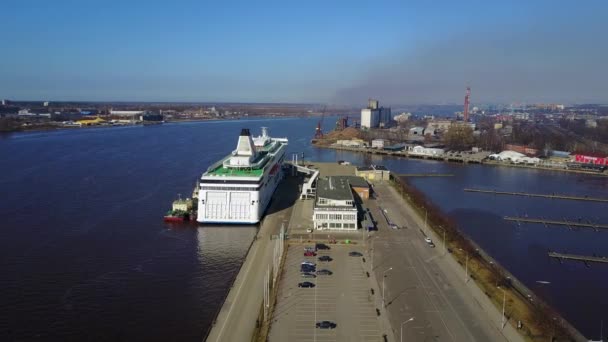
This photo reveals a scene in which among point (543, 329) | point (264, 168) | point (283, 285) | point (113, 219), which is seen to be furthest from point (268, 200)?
point (543, 329)

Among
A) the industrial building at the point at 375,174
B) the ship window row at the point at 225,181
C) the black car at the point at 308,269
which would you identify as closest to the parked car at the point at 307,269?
the black car at the point at 308,269

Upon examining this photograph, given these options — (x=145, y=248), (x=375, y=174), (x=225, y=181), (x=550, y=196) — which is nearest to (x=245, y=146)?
(x=225, y=181)

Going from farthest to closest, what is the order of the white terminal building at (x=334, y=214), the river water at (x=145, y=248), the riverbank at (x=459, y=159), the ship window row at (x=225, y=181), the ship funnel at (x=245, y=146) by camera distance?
1. the riverbank at (x=459, y=159)
2. the ship funnel at (x=245, y=146)
3. the ship window row at (x=225, y=181)
4. the white terminal building at (x=334, y=214)
5. the river water at (x=145, y=248)

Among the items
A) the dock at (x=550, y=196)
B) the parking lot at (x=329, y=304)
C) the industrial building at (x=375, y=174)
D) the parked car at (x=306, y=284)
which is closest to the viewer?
the parking lot at (x=329, y=304)

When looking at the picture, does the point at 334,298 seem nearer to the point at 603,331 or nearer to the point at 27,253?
the point at 603,331

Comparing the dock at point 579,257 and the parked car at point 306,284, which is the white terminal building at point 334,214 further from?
the dock at point 579,257
